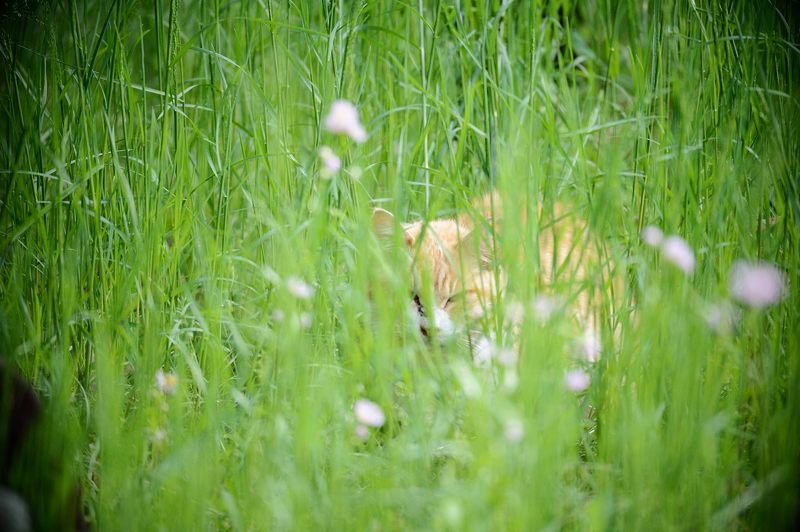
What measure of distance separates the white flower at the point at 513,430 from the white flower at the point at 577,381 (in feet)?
0.88

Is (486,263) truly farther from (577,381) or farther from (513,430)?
(513,430)

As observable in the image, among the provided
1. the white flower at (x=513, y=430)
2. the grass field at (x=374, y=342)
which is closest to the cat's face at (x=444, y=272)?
the grass field at (x=374, y=342)

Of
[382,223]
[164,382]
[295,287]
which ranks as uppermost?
[382,223]

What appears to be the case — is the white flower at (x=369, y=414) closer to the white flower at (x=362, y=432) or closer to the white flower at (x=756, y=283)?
the white flower at (x=362, y=432)

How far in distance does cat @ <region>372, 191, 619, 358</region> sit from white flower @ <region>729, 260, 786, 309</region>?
201 mm

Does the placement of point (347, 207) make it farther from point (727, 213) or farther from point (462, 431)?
point (727, 213)

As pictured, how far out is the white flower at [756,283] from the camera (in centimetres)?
96

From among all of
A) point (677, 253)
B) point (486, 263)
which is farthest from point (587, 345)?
point (486, 263)

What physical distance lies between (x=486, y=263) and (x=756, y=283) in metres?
0.98

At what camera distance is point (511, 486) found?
85 centimetres

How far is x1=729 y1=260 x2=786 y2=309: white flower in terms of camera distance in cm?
96

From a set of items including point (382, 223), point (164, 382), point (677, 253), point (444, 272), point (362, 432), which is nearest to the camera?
point (677, 253)

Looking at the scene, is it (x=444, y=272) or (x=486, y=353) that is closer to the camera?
(x=486, y=353)

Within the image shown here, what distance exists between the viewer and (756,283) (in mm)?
962
